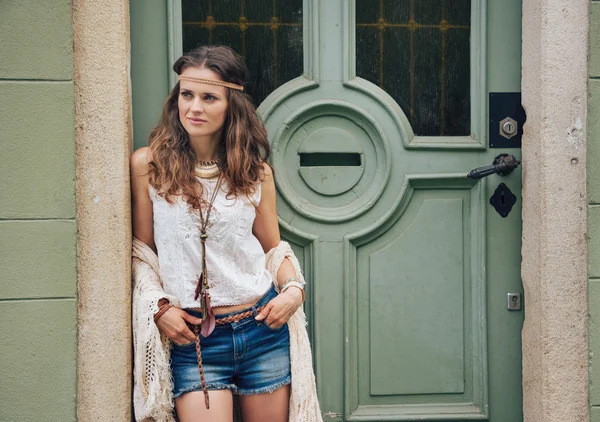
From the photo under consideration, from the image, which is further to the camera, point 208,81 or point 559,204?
point 559,204

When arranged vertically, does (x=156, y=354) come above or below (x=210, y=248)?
below

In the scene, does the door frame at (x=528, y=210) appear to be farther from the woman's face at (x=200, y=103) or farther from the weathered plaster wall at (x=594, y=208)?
the woman's face at (x=200, y=103)

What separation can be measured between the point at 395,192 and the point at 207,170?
78 centimetres

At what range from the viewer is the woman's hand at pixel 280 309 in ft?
8.32

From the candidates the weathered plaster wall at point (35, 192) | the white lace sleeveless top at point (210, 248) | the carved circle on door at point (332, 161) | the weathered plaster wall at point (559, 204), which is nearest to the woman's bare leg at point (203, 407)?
the white lace sleeveless top at point (210, 248)

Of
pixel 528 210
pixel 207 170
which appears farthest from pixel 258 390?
pixel 528 210

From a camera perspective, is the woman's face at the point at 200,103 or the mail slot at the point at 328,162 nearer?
the woman's face at the point at 200,103

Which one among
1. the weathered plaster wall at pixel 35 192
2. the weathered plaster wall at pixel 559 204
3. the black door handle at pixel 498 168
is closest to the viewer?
the weathered plaster wall at pixel 35 192

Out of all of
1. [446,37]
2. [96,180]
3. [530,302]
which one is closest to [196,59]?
[96,180]

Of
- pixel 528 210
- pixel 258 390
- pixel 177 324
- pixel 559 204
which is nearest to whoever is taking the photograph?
pixel 177 324

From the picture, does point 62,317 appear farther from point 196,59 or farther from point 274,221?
point 196,59

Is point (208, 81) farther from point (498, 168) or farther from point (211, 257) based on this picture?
point (498, 168)

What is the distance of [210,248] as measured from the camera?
2.53 metres

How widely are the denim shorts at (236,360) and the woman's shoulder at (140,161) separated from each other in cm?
48
